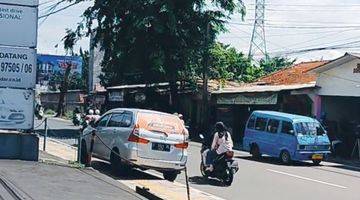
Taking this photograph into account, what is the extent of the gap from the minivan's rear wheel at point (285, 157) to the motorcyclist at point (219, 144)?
7.18 m

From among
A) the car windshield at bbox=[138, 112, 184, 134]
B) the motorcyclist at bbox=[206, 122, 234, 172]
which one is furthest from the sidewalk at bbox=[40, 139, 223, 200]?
the car windshield at bbox=[138, 112, 184, 134]

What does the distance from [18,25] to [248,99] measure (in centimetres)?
2078

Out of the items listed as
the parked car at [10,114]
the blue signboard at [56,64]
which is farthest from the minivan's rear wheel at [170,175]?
the blue signboard at [56,64]

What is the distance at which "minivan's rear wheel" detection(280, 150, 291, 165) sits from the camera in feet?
72.1

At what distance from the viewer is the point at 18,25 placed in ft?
47.7

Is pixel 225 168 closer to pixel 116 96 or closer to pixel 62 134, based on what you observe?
pixel 62 134

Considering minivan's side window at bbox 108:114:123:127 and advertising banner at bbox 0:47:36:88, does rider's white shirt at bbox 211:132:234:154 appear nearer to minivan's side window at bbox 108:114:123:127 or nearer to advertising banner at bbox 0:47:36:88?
minivan's side window at bbox 108:114:123:127

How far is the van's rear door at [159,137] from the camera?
47.8ft

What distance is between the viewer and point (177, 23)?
3681 cm

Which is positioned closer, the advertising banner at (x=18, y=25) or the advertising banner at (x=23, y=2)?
the advertising banner at (x=18, y=25)

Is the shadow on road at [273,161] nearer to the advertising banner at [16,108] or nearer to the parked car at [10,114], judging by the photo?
the advertising banner at [16,108]

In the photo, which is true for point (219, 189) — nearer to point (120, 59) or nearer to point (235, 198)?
point (235, 198)

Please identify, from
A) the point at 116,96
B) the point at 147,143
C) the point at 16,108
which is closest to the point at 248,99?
the point at 147,143

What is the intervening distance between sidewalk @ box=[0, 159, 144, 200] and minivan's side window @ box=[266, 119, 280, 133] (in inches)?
433
